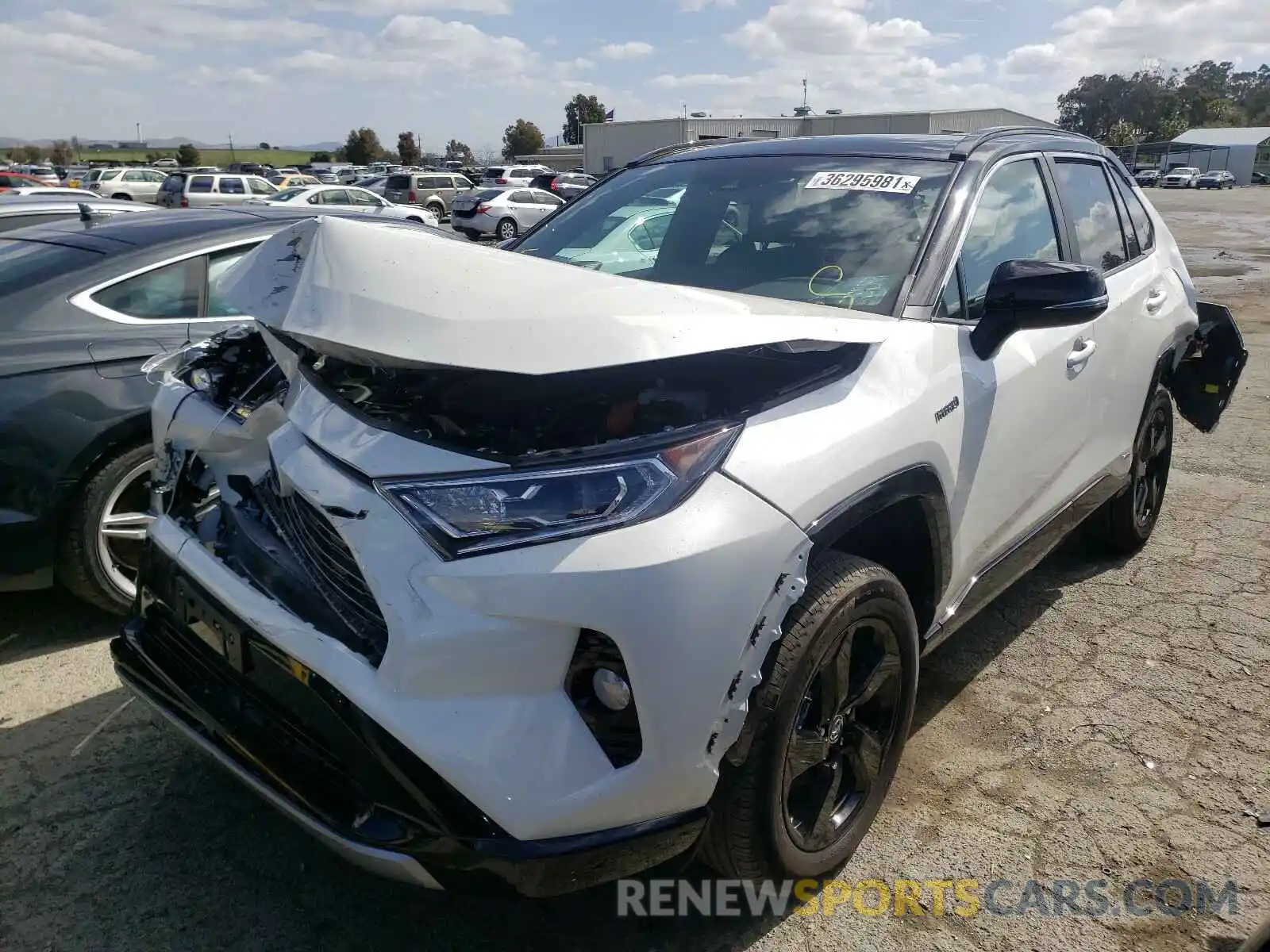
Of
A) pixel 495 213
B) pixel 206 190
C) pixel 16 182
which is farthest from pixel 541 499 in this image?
pixel 16 182

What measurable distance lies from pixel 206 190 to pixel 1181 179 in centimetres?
6431

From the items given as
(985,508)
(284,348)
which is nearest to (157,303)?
(284,348)

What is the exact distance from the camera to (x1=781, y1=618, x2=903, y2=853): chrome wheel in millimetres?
2258

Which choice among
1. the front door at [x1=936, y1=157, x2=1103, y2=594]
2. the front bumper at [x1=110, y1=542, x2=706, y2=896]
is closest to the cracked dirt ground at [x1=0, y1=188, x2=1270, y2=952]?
the front bumper at [x1=110, y1=542, x2=706, y2=896]

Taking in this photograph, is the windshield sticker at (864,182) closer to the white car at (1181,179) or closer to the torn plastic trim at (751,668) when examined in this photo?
the torn plastic trim at (751,668)

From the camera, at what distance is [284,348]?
2.41m

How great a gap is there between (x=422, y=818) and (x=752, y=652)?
2.30 ft

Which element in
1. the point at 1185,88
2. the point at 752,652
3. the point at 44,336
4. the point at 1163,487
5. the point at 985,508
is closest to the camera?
the point at 752,652

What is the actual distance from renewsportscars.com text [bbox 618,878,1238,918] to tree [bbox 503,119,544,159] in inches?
3919

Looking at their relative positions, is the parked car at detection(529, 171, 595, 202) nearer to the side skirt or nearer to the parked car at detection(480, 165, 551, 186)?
the parked car at detection(480, 165, 551, 186)

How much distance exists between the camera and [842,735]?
2461 millimetres

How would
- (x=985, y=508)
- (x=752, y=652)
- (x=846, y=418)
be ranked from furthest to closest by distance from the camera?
(x=985, y=508) < (x=846, y=418) < (x=752, y=652)

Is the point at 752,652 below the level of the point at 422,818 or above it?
above

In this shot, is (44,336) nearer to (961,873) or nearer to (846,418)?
(846,418)
